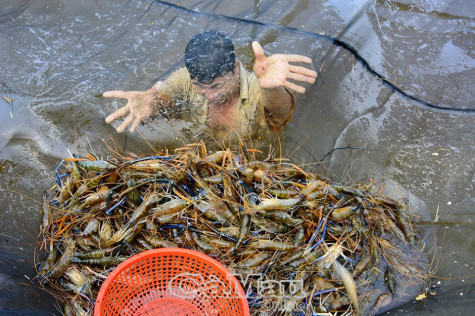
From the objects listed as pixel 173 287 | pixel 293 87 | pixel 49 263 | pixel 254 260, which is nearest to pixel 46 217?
pixel 49 263

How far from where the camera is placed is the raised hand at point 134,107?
4134 mm

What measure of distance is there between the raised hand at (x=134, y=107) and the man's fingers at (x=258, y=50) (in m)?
1.00

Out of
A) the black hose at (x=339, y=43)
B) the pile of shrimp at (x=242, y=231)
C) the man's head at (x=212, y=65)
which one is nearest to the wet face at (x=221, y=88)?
the man's head at (x=212, y=65)

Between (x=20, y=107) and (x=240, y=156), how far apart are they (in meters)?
2.24

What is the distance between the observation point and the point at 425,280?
360 cm

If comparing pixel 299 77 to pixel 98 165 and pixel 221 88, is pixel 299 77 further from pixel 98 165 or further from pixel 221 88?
pixel 98 165

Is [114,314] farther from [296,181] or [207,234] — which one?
[296,181]

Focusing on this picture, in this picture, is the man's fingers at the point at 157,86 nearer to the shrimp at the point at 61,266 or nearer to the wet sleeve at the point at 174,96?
the wet sleeve at the point at 174,96

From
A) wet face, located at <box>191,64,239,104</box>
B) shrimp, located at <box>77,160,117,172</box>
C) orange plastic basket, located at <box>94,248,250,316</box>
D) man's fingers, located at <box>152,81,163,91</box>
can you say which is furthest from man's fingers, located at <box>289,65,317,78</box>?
orange plastic basket, located at <box>94,248,250,316</box>

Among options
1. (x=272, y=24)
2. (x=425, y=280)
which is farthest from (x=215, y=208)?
(x=272, y=24)

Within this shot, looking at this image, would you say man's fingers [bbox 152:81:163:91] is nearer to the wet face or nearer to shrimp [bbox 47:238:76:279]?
the wet face

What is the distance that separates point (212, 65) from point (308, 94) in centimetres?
113

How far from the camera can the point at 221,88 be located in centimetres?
398

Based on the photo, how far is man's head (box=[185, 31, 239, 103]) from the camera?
3697 millimetres
